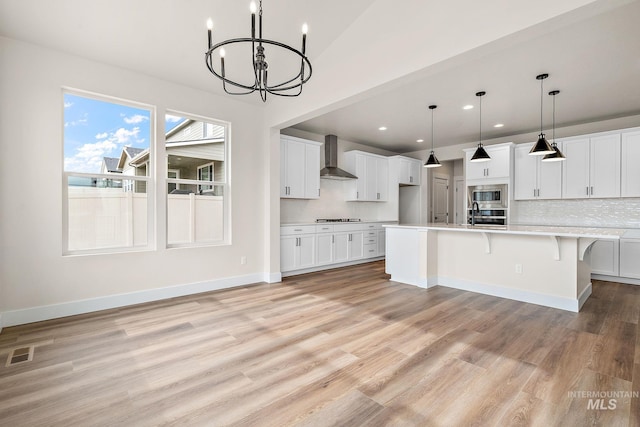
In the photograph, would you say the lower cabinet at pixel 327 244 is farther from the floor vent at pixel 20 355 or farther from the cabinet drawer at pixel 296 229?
the floor vent at pixel 20 355

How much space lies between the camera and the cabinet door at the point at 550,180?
559 centimetres

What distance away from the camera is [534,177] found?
19.1 ft

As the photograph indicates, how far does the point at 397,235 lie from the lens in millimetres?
4930

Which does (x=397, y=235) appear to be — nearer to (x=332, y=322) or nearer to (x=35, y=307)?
(x=332, y=322)

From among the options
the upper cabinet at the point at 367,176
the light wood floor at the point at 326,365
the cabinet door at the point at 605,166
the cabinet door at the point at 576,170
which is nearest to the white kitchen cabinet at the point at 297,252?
the light wood floor at the point at 326,365

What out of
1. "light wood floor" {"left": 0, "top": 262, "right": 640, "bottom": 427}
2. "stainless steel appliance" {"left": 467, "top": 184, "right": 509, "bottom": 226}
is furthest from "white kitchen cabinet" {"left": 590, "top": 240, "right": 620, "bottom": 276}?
"light wood floor" {"left": 0, "top": 262, "right": 640, "bottom": 427}

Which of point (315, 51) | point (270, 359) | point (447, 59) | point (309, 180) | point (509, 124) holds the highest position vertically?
point (315, 51)

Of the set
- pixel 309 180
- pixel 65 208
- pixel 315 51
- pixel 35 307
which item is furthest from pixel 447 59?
pixel 35 307

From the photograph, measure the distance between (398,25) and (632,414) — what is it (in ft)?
11.2

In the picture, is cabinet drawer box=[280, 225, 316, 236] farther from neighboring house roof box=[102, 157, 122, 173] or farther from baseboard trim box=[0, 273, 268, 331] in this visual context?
neighboring house roof box=[102, 157, 122, 173]

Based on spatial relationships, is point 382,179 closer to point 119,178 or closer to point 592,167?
point 592,167

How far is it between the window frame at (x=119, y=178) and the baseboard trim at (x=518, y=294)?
4.22 metres

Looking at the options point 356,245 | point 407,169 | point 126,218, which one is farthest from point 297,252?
point 407,169

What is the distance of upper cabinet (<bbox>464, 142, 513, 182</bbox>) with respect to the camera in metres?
6.00
